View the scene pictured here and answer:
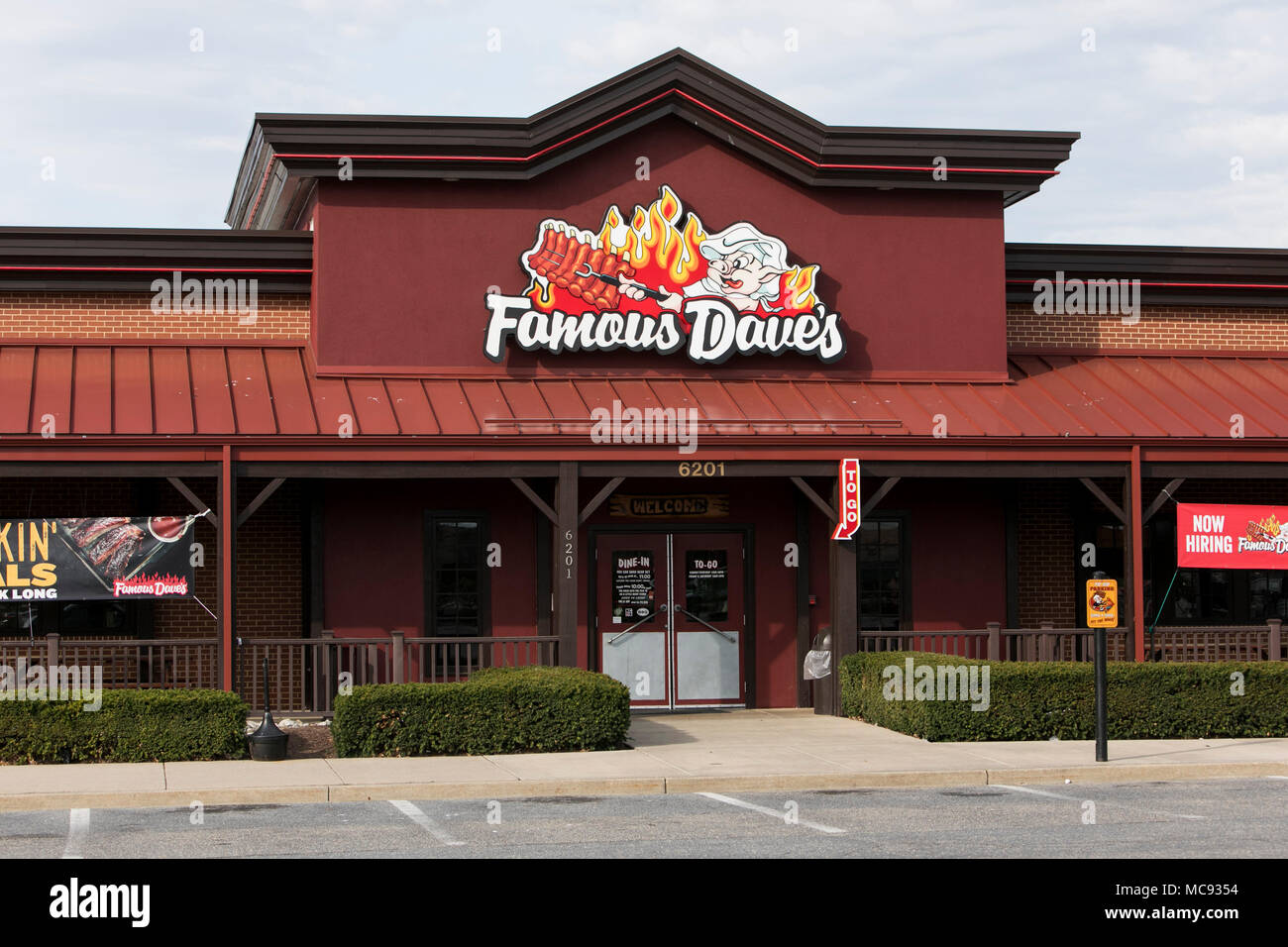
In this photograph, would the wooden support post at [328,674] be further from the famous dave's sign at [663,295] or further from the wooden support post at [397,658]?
the famous dave's sign at [663,295]

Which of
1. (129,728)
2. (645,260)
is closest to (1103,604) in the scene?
(645,260)

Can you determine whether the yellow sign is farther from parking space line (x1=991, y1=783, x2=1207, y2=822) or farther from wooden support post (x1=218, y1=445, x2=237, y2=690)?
wooden support post (x1=218, y1=445, x2=237, y2=690)

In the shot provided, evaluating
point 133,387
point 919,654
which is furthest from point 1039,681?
point 133,387

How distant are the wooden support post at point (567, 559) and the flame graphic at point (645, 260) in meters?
2.67

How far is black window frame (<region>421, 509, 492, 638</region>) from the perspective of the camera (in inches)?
800

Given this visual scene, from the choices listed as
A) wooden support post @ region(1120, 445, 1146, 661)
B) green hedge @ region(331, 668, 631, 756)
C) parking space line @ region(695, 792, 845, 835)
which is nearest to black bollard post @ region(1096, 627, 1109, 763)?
wooden support post @ region(1120, 445, 1146, 661)

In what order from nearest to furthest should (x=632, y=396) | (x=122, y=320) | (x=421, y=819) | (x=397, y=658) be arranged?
(x=421, y=819)
(x=397, y=658)
(x=632, y=396)
(x=122, y=320)

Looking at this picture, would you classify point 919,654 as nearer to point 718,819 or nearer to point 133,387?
point 718,819

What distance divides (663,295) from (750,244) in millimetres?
1360

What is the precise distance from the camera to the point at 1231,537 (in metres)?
20.5

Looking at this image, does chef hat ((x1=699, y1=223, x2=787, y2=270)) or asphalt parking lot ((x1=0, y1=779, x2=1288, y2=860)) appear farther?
chef hat ((x1=699, y1=223, x2=787, y2=270))

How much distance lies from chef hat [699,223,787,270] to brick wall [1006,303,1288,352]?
3.69 metres

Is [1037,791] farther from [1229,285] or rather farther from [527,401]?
[1229,285]

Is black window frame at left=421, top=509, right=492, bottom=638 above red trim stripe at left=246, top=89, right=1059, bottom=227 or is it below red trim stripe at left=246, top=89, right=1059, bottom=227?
below
